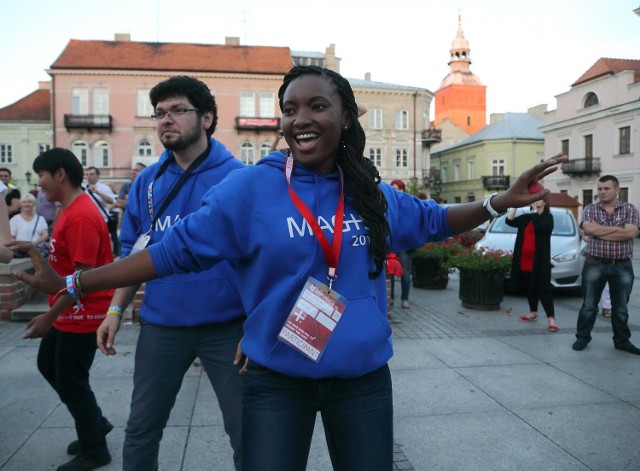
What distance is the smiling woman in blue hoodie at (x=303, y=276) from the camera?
1.81 metres

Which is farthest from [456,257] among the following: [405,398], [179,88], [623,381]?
[179,88]

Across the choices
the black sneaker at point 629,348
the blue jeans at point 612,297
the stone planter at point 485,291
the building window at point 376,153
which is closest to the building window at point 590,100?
the building window at point 376,153

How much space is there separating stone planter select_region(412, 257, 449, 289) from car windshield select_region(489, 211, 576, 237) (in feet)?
5.31

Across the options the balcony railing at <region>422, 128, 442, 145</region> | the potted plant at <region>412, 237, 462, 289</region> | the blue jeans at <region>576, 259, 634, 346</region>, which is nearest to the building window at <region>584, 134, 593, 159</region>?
the balcony railing at <region>422, 128, 442, 145</region>

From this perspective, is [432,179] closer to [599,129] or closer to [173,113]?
[599,129]

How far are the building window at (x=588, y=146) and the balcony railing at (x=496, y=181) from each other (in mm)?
12697

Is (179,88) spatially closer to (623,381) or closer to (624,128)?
(623,381)

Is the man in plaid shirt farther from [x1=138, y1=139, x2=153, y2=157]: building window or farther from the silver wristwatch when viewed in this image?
[x1=138, y1=139, x2=153, y2=157]: building window

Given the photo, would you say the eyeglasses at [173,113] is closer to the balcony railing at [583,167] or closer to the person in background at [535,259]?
the person in background at [535,259]

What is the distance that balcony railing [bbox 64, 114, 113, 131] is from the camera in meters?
42.2

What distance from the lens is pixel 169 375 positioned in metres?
2.64

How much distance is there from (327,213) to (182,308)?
1074 mm

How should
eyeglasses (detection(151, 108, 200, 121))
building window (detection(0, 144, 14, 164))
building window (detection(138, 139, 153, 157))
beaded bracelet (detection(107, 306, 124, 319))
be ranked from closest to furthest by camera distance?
beaded bracelet (detection(107, 306, 124, 319)), eyeglasses (detection(151, 108, 200, 121)), building window (detection(138, 139, 153, 157)), building window (detection(0, 144, 14, 164))

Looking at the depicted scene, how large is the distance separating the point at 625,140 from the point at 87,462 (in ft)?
133
